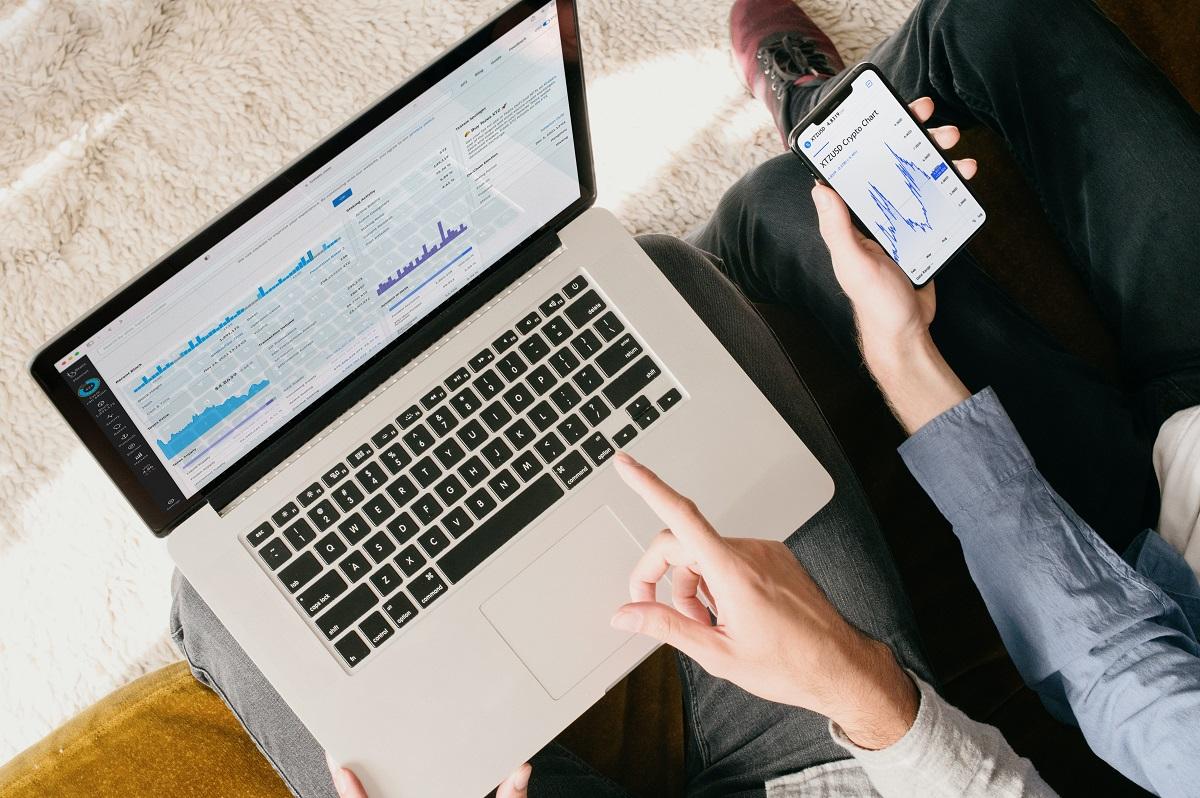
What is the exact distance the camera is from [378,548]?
0.77 meters

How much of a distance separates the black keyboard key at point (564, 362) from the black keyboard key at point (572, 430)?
43 millimetres

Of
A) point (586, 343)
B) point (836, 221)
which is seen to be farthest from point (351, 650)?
point (836, 221)

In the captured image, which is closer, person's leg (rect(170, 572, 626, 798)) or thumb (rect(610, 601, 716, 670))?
thumb (rect(610, 601, 716, 670))

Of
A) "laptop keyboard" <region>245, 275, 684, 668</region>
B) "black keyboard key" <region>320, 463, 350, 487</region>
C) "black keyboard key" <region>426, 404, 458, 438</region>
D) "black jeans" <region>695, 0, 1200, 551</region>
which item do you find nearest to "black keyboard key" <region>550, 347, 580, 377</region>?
"laptop keyboard" <region>245, 275, 684, 668</region>

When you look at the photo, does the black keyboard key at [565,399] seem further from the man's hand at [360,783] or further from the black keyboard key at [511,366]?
the man's hand at [360,783]

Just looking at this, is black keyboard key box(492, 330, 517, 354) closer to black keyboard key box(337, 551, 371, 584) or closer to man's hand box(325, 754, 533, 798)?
black keyboard key box(337, 551, 371, 584)

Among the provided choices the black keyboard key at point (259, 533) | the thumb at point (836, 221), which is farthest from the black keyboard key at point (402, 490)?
the thumb at point (836, 221)

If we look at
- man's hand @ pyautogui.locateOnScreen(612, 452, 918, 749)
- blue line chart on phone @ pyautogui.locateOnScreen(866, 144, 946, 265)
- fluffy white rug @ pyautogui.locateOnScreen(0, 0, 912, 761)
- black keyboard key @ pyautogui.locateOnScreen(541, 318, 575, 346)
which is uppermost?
fluffy white rug @ pyautogui.locateOnScreen(0, 0, 912, 761)

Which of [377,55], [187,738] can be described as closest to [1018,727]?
[187,738]

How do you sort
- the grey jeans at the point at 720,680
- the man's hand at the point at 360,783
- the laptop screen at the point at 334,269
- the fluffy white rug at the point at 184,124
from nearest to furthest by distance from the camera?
the laptop screen at the point at 334,269 → the man's hand at the point at 360,783 → the grey jeans at the point at 720,680 → the fluffy white rug at the point at 184,124

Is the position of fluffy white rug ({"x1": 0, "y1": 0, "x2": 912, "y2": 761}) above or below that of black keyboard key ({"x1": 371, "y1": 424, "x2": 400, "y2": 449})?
above

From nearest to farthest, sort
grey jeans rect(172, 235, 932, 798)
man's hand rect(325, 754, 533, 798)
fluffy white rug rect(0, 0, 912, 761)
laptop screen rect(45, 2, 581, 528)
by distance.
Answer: laptop screen rect(45, 2, 581, 528), man's hand rect(325, 754, 533, 798), grey jeans rect(172, 235, 932, 798), fluffy white rug rect(0, 0, 912, 761)

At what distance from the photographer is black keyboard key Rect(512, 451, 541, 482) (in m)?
0.79

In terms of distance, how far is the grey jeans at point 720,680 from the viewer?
843 millimetres
